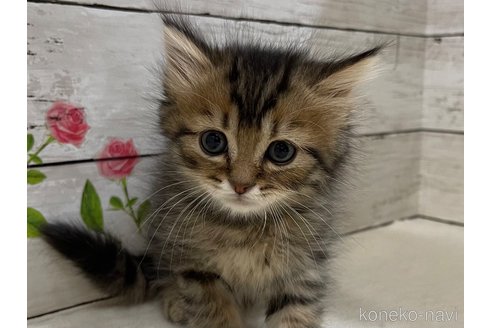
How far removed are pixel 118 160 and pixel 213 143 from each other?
0.36 metres

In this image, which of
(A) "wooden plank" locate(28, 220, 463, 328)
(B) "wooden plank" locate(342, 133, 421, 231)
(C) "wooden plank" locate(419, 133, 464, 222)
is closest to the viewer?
(A) "wooden plank" locate(28, 220, 463, 328)

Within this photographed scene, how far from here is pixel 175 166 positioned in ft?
3.85

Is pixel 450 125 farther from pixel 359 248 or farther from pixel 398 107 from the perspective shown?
pixel 359 248

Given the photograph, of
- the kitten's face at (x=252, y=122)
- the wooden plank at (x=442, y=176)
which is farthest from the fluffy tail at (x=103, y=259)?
the wooden plank at (x=442, y=176)

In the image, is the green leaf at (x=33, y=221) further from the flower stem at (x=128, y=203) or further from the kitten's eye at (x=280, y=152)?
the kitten's eye at (x=280, y=152)

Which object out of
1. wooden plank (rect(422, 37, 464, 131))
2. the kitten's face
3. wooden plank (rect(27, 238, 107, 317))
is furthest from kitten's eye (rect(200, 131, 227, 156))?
wooden plank (rect(422, 37, 464, 131))

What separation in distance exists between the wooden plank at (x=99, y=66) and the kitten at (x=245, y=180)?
0.16 metres

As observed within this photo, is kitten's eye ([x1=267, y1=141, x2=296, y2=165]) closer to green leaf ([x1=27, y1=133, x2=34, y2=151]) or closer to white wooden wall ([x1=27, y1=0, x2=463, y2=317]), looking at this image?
white wooden wall ([x1=27, y1=0, x2=463, y2=317])

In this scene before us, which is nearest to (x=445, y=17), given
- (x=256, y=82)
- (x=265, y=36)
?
(x=265, y=36)

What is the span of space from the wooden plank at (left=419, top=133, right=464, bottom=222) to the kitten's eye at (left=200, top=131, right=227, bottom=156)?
1178 millimetres

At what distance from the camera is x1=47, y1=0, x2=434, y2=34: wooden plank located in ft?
4.50

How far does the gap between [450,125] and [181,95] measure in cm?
118

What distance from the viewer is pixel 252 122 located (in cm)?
106

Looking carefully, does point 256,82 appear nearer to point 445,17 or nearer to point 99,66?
point 99,66
